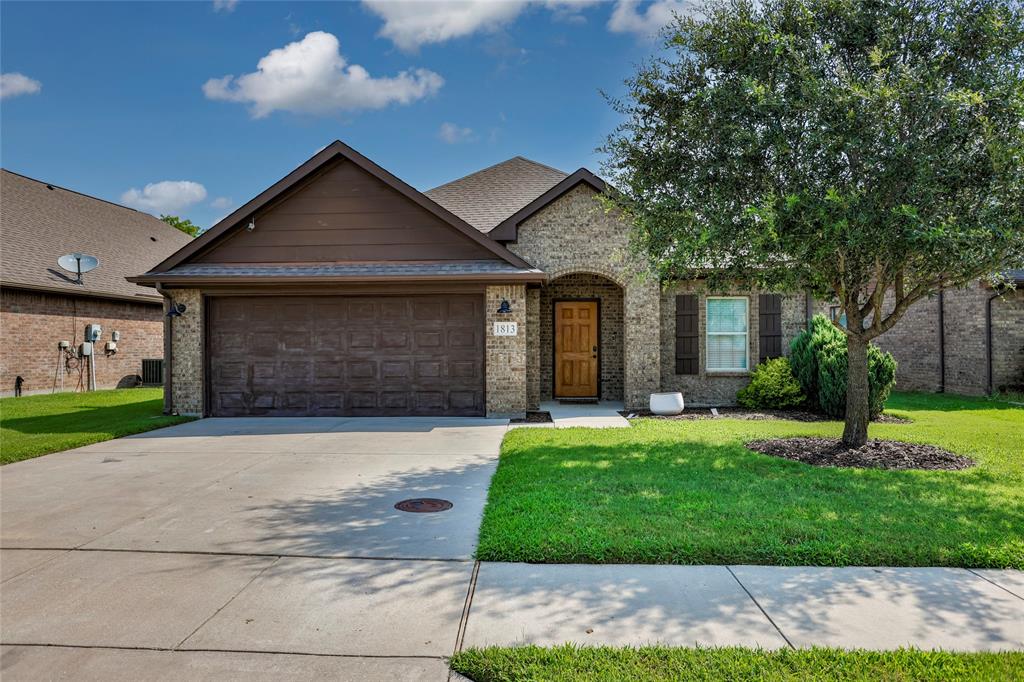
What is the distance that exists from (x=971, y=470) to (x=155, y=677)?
7977 millimetres

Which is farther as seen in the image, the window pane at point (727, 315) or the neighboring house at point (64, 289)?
the neighboring house at point (64, 289)

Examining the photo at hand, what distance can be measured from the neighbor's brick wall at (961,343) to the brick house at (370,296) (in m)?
8.03

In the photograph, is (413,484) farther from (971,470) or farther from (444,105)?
(444,105)

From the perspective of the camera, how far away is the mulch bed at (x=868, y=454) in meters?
7.03

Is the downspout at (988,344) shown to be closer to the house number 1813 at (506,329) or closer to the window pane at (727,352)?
the window pane at (727,352)

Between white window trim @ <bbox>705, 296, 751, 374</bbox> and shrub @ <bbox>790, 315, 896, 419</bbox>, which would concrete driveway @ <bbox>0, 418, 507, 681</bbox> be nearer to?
shrub @ <bbox>790, 315, 896, 419</bbox>

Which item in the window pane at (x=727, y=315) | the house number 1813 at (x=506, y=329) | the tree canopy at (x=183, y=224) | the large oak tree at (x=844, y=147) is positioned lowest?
the house number 1813 at (x=506, y=329)

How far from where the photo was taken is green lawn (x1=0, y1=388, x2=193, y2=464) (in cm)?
873

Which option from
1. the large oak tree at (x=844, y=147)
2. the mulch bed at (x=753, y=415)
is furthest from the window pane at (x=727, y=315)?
the large oak tree at (x=844, y=147)

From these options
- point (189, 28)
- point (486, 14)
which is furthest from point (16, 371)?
point (486, 14)

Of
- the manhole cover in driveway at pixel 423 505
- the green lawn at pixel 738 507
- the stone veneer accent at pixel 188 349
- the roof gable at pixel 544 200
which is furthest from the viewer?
the roof gable at pixel 544 200

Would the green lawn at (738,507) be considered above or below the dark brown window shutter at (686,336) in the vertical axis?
below

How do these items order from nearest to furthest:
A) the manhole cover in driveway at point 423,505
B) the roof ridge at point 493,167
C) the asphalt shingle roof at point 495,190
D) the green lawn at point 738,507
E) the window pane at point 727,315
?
1. the green lawn at point 738,507
2. the manhole cover in driveway at point 423,505
3. the window pane at point 727,315
4. the asphalt shingle roof at point 495,190
5. the roof ridge at point 493,167

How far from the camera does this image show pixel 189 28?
36.7ft
